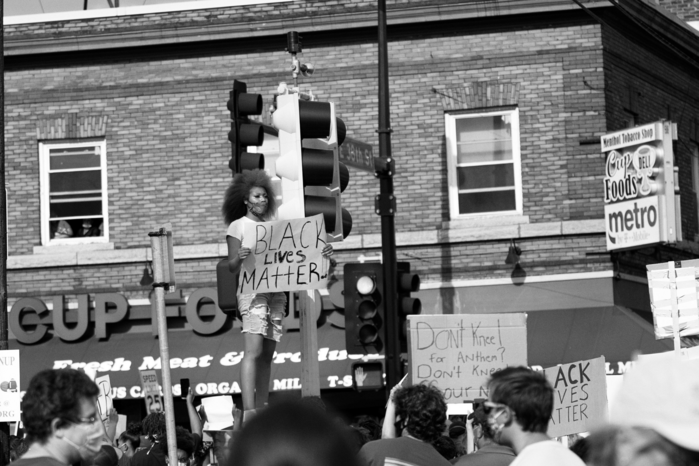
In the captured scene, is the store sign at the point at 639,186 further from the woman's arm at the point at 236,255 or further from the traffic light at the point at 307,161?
the woman's arm at the point at 236,255

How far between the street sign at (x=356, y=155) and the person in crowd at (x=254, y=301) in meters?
3.97

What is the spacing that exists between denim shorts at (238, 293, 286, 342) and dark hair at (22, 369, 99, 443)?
423 centimetres

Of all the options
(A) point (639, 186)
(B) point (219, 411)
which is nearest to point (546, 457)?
(B) point (219, 411)

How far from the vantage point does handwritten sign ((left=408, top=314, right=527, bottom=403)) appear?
32.7 ft

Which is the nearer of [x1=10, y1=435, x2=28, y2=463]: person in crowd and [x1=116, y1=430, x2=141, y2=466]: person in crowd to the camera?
[x1=10, y1=435, x2=28, y2=463]: person in crowd

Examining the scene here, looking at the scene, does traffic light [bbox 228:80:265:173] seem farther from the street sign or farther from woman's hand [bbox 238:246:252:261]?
the street sign

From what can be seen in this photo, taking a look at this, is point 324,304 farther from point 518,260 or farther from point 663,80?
point 663,80

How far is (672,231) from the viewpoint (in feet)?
59.8

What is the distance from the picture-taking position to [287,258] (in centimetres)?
822

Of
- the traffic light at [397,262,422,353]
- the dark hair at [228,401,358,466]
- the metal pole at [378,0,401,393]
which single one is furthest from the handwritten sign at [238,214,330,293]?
the dark hair at [228,401,358,466]

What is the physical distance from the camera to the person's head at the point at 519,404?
13.8 feet

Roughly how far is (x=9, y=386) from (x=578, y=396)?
18.2 ft

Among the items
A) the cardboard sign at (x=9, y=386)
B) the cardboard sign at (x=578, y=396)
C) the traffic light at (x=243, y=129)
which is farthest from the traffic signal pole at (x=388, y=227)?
the cardboard sign at (x=578, y=396)

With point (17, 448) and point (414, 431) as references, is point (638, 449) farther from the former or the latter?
point (17, 448)
